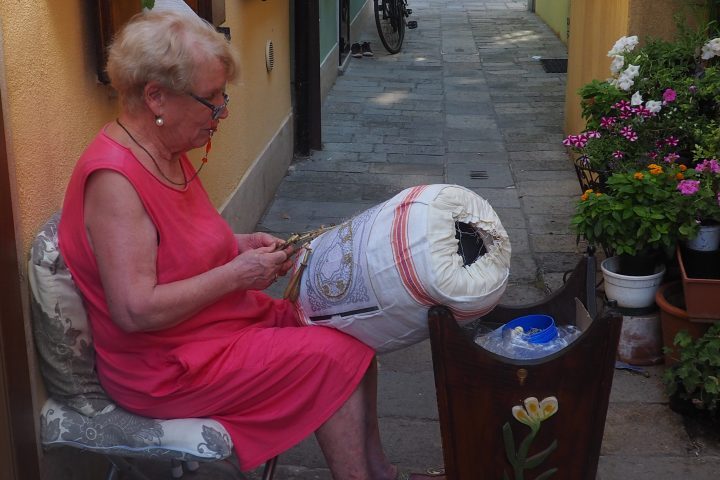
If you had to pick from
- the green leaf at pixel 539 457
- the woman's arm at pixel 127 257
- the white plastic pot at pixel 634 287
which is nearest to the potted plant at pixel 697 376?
the white plastic pot at pixel 634 287

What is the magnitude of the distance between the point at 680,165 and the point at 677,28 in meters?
1.22

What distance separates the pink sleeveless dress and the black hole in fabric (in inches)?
13.6

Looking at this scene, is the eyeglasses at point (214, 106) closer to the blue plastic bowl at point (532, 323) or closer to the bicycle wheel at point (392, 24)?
the blue plastic bowl at point (532, 323)

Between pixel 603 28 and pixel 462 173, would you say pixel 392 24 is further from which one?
pixel 603 28

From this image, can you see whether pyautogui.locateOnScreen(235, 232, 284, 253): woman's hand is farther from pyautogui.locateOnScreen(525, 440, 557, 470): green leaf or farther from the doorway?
the doorway

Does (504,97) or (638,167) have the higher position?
(638,167)

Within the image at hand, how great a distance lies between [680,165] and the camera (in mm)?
3928

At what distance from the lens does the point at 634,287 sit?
153 inches

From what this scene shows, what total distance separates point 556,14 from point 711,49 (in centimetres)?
839

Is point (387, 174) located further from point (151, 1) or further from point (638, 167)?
point (151, 1)

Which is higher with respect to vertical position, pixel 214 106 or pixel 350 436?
pixel 214 106

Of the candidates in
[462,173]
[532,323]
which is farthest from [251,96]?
[532,323]

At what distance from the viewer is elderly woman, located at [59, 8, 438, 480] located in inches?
88.5

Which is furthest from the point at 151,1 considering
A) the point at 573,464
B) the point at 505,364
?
the point at 573,464
